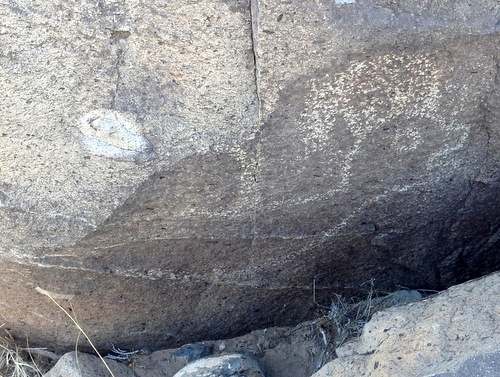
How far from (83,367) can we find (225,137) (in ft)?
2.53

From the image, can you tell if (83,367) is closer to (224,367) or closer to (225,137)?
(224,367)

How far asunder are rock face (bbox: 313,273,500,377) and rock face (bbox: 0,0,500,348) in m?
0.34

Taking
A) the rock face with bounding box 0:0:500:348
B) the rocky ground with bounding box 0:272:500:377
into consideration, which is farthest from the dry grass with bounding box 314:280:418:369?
the rock face with bounding box 0:0:500:348

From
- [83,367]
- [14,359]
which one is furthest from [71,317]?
[14,359]

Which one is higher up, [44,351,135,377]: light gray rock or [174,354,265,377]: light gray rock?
[174,354,265,377]: light gray rock

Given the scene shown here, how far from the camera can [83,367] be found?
180 cm

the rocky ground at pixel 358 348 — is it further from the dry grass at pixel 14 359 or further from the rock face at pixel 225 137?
the rock face at pixel 225 137

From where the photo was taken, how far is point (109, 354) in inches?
74.2

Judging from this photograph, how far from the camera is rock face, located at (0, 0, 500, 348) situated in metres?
1.44

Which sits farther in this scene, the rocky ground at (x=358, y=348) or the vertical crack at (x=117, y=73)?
the vertical crack at (x=117, y=73)

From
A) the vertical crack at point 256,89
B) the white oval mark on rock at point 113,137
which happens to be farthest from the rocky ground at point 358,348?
the white oval mark on rock at point 113,137

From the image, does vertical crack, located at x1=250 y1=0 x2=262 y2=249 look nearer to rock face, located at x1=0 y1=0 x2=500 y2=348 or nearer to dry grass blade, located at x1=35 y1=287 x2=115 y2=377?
rock face, located at x1=0 y1=0 x2=500 y2=348

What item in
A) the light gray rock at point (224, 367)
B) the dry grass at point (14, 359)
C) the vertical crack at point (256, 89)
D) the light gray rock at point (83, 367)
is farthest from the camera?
the dry grass at point (14, 359)

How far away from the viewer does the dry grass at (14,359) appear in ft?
6.25
